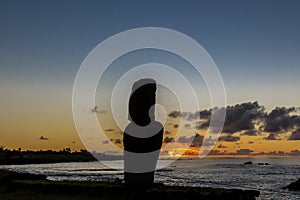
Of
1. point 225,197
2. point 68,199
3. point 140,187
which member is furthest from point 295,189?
point 140,187

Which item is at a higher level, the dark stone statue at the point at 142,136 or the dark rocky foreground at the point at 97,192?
the dark stone statue at the point at 142,136

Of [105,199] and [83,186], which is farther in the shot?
[83,186]

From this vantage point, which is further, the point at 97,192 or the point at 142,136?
the point at 97,192

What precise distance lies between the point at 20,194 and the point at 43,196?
1788 mm

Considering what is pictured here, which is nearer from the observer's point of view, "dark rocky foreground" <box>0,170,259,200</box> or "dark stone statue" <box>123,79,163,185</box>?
"dark stone statue" <box>123,79,163,185</box>

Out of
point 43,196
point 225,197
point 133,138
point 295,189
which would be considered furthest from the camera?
point 295,189

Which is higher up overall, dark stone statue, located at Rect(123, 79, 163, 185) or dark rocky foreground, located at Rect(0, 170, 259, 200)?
dark stone statue, located at Rect(123, 79, 163, 185)

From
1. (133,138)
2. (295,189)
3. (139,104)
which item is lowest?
(295,189)

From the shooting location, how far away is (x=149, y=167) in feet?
44.0

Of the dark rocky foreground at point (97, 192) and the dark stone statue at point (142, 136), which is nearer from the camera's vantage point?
the dark stone statue at point (142, 136)

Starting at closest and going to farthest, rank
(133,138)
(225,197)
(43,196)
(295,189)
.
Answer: (133,138)
(225,197)
(43,196)
(295,189)

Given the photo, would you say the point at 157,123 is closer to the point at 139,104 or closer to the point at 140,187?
the point at 139,104

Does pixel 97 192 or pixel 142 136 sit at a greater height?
pixel 142 136

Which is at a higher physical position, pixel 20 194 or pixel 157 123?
pixel 157 123
